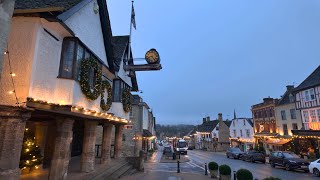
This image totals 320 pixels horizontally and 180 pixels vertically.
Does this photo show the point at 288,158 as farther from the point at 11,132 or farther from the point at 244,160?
the point at 11,132

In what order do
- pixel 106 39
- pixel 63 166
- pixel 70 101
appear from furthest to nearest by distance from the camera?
pixel 106 39 → pixel 63 166 → pixel 70 101

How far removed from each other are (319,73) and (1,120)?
127 feet

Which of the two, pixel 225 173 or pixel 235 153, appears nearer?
pixel 225 173

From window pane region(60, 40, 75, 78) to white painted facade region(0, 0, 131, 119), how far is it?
210mm

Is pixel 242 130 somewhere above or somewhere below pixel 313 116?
below

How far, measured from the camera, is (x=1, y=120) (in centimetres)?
832

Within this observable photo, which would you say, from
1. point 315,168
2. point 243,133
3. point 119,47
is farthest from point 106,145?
point 243,133

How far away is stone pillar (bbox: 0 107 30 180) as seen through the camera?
808 centimetres

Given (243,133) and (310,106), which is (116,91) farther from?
(243,133)

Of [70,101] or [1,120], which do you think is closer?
[1,120]

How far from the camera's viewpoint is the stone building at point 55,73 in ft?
27.8

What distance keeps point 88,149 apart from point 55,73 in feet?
20.8

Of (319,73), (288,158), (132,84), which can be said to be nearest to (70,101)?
(132,84)

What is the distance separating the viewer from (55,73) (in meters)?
10.4
